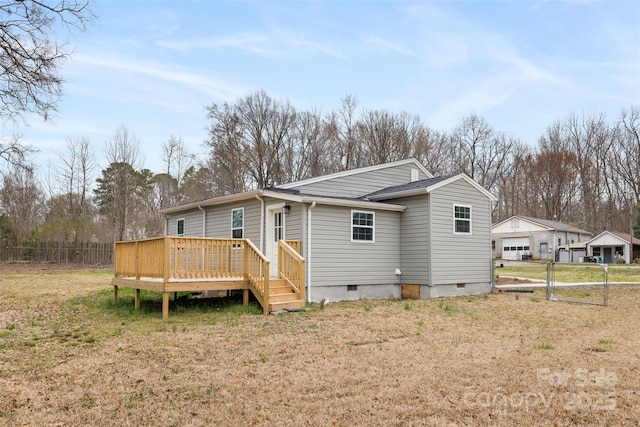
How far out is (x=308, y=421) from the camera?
3.92 metres

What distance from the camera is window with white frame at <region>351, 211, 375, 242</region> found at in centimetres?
1288

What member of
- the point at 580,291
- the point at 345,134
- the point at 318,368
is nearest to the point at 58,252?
the point at 345,134

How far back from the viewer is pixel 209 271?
32.7 feet

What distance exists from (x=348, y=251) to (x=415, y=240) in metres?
2.17

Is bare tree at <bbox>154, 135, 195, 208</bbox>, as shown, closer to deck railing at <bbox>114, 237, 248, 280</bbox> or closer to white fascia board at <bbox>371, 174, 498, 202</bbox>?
white fascia board at <bbox>371, 174, 498, 202</bbox>

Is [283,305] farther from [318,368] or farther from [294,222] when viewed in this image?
[318,368]

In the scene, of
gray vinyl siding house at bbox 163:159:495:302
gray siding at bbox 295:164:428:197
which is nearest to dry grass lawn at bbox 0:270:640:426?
gray vinyl siding house at bbox 163:159:495:302

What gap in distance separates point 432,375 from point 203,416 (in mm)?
2550

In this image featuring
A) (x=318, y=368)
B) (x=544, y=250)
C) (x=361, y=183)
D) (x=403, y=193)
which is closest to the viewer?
(x=318, y=368)

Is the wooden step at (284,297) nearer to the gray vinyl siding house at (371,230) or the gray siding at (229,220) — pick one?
the gray vinyl siding house at (371,230)

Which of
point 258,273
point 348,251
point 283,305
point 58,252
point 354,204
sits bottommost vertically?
point 283,305

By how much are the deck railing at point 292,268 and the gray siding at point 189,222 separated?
5545 mm

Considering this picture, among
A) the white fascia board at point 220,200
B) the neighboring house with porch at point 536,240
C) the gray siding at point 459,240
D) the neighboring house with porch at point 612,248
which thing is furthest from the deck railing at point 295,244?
the neighboring house with porch at point 612,248

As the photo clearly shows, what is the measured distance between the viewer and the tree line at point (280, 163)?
105 feet
